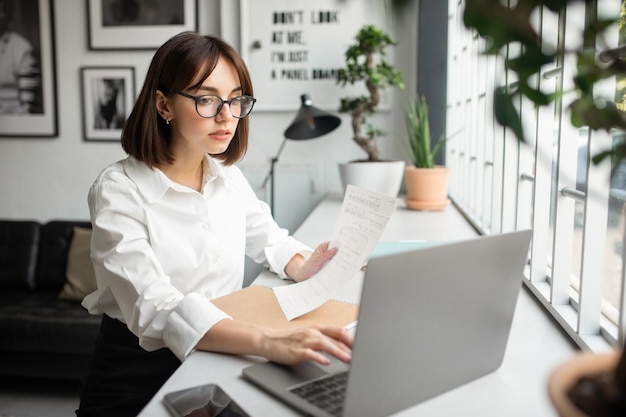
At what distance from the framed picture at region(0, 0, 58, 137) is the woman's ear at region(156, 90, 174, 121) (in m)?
2.58

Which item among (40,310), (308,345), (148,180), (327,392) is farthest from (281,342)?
(40,310)

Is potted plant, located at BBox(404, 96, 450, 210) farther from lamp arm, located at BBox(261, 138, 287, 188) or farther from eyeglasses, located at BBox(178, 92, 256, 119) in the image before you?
eyeglasses, located at BBox(178, 92, 256, 119)

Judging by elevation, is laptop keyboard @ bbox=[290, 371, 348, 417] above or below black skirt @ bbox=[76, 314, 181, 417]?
above

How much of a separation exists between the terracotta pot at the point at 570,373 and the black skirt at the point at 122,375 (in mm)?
1043

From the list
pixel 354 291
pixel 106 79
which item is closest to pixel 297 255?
pixel 354 291

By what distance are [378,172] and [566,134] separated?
153 centimetres

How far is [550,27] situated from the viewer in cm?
159

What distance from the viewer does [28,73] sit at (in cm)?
387

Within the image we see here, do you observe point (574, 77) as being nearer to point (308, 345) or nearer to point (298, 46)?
point (308, 345)

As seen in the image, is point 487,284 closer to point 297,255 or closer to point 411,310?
point 411,310

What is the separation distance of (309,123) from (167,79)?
168 centimetres

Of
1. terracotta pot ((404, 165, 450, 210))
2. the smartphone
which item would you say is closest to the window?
terracotta pot ((404, 165, 450, 210))

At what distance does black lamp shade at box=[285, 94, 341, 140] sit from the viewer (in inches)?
123

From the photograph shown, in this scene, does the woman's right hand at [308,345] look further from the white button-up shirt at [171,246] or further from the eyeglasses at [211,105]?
the eyeglasses at [211,105]
